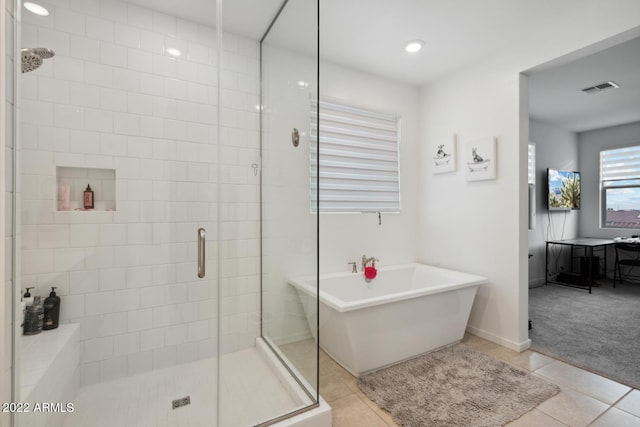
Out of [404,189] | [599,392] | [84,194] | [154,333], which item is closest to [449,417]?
[599,392]

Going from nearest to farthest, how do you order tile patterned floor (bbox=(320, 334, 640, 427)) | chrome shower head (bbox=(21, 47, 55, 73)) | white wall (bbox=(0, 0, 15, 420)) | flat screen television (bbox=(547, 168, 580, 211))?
white wall (bbox=(0, 0, 15, 420)), chrome shower head (bbox=(21, 47, 55, 73)), tile patterned floor (bbox=(320, 334, 640, 427)), flat screen television (bbox=(547, 168, 580, 211))

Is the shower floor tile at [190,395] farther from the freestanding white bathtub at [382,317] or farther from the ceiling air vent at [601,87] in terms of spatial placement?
the ceiling air vent at [601,87]

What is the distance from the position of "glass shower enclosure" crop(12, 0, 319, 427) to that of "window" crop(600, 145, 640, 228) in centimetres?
619

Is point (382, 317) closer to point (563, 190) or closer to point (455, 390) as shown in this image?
point (455, 390)

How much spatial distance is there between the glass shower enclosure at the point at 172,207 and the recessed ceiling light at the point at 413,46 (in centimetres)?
115

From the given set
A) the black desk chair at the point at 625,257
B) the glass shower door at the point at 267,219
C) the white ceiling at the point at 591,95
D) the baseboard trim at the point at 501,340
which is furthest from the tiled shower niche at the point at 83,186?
the black desk chair at the point at 625,257

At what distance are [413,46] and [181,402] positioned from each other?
3.28 meters

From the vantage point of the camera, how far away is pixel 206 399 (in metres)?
1.85

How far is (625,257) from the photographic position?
5.05 meters

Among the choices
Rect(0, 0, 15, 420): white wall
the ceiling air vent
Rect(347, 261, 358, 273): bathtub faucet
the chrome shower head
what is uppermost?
the ceiling air vent

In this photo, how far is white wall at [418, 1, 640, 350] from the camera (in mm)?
2363

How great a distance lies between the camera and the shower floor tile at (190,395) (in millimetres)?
1671

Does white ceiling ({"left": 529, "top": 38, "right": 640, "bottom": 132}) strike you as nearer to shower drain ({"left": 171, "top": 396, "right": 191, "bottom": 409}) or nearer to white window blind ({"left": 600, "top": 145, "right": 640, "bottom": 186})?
white window blind ({"left": 600, "top": 145, "right": 640, "bottom": 186})

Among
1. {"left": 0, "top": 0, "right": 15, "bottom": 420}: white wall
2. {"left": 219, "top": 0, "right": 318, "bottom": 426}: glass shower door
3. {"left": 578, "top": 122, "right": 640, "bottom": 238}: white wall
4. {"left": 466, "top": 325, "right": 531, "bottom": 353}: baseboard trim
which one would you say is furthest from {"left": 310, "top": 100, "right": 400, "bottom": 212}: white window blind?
{"left": 578, "top": 122, "right": 640, "bottom": 238}: white wall
